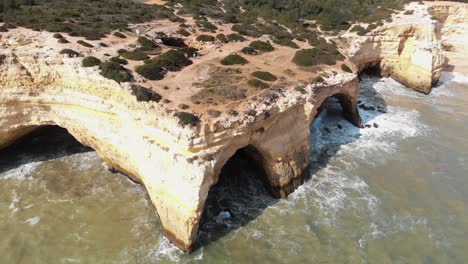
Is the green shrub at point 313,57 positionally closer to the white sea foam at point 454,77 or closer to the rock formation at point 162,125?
the rock formation at point 162,125

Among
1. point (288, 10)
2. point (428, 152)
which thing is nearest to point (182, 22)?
point (288, 10)

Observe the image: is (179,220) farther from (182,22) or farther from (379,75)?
(379,75)

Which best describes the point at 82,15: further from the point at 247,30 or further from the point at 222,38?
the point at 247,30

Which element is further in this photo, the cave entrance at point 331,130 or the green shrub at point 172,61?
the cave entrance at point 331,130

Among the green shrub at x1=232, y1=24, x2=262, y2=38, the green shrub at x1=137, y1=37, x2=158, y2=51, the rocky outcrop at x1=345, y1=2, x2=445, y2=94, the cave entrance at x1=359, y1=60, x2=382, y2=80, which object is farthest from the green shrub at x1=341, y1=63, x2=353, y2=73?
the green shrub at x1=137, y1=37, x2=158, y2=51

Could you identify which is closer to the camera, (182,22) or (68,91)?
(68,91)

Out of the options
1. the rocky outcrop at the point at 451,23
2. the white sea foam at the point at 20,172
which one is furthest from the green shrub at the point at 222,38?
the rocky outcrop at the point at 451,23

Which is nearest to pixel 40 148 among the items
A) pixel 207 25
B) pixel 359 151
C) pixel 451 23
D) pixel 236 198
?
pixel 236 198

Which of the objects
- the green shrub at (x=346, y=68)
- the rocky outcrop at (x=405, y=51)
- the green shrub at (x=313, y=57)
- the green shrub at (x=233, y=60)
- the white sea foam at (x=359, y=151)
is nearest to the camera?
the white sea foam at (x=359, y=151)
